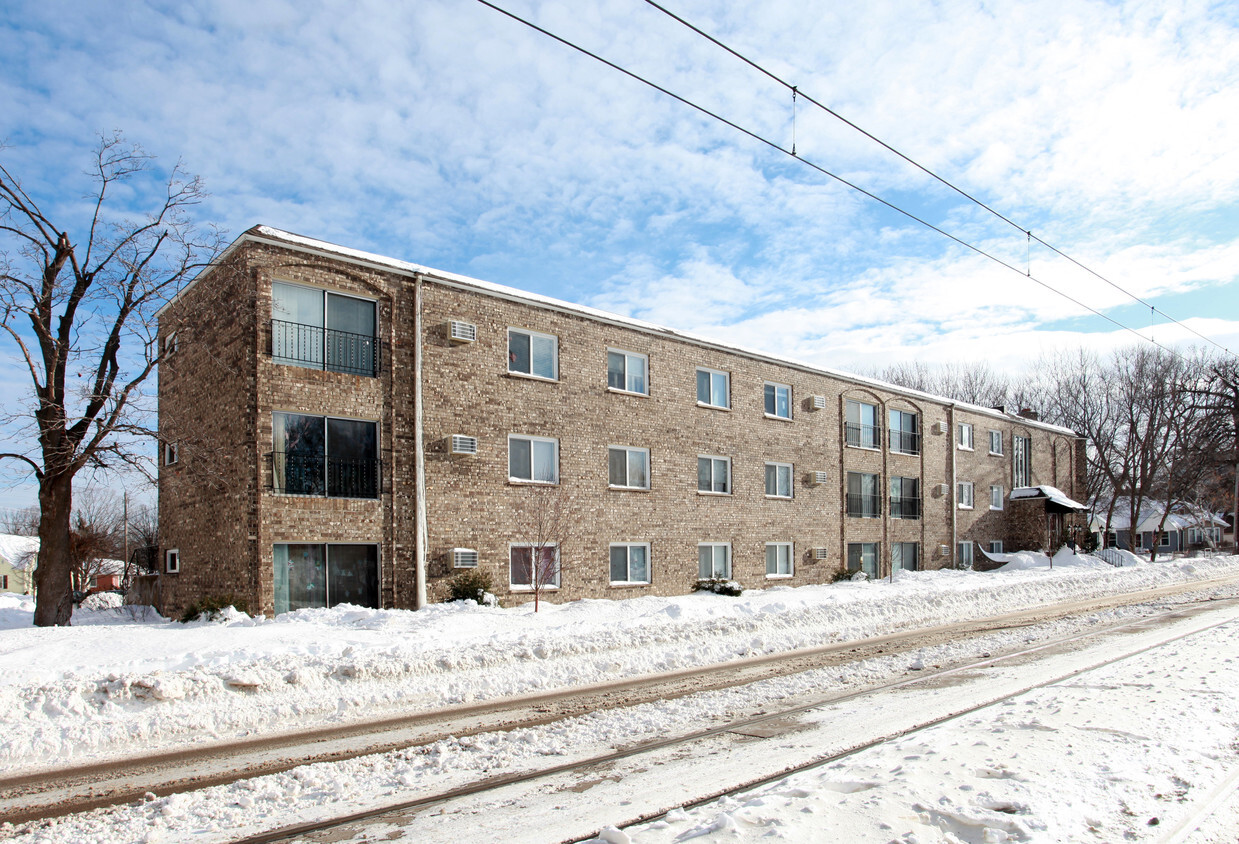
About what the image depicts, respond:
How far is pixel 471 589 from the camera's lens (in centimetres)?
1647

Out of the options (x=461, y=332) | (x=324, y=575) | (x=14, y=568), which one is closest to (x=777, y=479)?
(x=461, y=332)

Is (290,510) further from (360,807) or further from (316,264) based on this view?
(360,807)

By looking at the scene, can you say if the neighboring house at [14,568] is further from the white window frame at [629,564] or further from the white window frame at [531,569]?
the white window frame at [629,564]

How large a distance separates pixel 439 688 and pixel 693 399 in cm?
1366

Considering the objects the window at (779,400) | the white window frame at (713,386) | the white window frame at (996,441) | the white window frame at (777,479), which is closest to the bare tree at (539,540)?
the white window frame at (713,386)

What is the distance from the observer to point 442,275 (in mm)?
17266

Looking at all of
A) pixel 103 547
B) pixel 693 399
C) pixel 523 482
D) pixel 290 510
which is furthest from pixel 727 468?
pixel 103 547

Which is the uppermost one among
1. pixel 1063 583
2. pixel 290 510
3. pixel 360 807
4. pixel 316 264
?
pixel 316 264

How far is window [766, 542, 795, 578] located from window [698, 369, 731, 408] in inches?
173

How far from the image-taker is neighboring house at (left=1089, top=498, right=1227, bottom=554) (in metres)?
57.8

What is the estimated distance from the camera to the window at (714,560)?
2209 cm

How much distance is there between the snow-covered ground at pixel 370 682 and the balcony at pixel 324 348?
15.4ft

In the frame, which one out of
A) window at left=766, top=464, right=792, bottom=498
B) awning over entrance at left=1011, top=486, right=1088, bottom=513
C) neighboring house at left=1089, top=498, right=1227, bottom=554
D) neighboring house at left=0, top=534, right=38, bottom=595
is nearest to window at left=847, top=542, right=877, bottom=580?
A: window at left=766, top=464, right=792, bottom=498

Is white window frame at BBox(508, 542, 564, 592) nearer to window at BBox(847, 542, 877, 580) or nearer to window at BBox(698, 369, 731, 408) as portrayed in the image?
window at BBox(698, 369, 731, 408)
